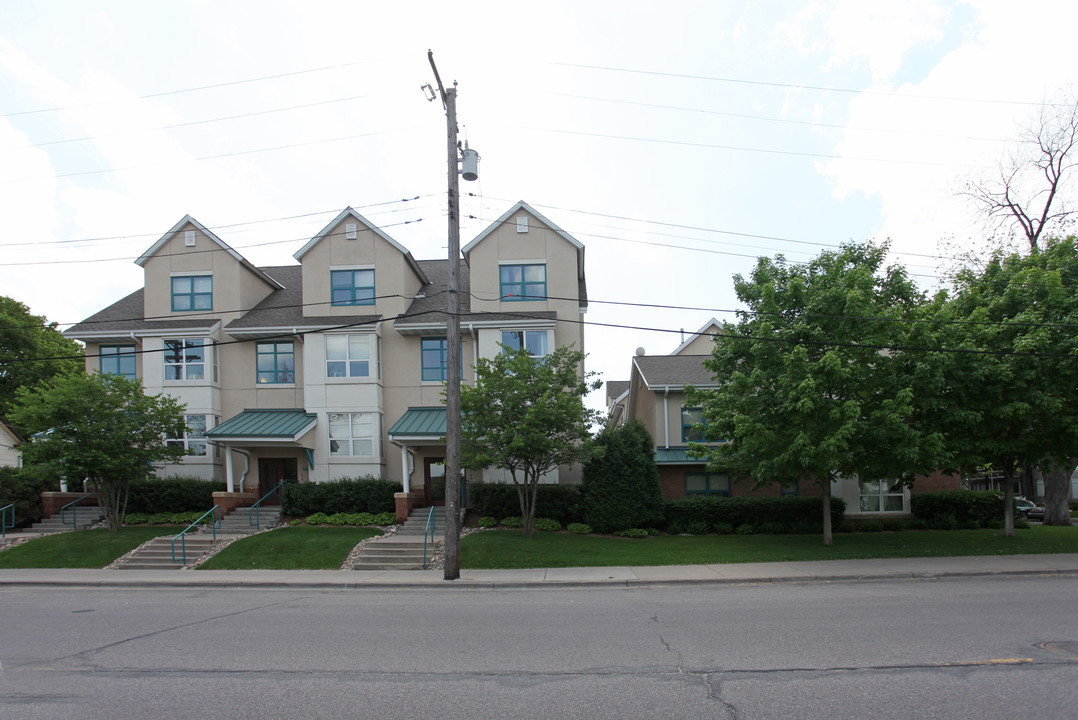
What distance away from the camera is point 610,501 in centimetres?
2159

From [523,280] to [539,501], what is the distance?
816 centimetres

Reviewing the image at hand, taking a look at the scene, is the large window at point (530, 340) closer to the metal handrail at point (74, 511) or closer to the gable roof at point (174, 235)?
the gable roof at point (174, 235)

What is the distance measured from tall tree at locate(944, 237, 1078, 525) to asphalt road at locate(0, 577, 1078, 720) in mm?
7109

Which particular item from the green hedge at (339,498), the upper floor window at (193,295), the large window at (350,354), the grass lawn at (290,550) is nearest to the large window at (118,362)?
the upper floor window at (193,295)

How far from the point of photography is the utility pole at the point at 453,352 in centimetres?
1532

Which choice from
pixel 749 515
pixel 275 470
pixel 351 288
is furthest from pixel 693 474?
pixel 275 470

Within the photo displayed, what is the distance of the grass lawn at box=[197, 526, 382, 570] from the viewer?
1772 cm

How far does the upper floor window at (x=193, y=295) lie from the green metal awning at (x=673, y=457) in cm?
1823

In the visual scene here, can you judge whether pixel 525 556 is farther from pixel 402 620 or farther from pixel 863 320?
pixel 863 320

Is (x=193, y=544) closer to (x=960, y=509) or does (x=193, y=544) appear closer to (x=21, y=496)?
(x=21, y=496)

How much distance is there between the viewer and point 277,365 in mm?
26156

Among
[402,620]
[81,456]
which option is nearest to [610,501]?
[402,620]

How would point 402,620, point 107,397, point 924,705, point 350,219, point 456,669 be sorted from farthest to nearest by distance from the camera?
point 350,219 < point 107,397 < point 402,620 < point 456,669 < point 924,705

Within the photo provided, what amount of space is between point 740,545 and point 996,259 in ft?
37.6
